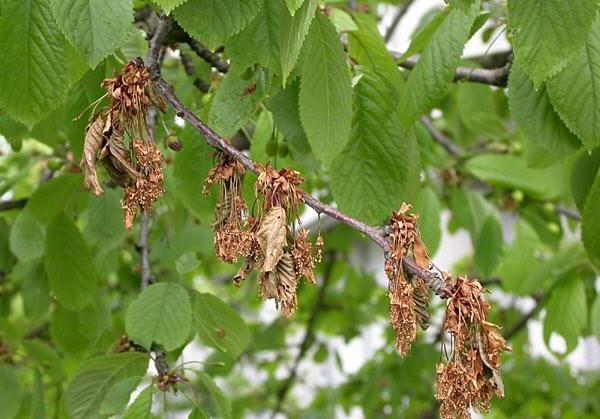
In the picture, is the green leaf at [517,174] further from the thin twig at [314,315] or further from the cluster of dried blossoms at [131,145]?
the cluster of dried blossoms at [131,145]

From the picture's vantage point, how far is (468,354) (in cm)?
109

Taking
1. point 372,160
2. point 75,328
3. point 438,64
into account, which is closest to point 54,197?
point 75,328

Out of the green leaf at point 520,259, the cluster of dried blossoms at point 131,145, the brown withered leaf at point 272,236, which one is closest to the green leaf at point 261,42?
the cluster of dried blossoms at point 131,145

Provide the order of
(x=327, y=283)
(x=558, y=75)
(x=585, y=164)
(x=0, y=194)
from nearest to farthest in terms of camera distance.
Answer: (x=558, y=75)
(x=585, y=164)
(x=0, y=194)
(x=327, y=283)

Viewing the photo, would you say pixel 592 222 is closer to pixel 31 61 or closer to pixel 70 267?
pixel 31 61

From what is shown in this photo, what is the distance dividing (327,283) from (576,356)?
3.97m

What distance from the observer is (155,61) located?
1.33 m

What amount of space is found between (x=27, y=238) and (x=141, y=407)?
3.35 feet

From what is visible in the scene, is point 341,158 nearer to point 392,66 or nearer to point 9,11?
point 392,66

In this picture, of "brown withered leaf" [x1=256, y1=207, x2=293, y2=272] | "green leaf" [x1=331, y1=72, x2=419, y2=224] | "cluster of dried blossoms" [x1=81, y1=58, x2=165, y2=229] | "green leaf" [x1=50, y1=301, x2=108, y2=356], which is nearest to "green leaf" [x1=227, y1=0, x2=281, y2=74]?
"green leaf" [x1=331, y1=72, x2=419, y2=224]

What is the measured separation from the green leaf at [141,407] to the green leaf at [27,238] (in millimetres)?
962

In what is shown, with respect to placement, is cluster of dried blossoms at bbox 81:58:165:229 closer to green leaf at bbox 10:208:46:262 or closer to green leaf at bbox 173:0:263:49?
green leaf at bbox 173:0:263:49

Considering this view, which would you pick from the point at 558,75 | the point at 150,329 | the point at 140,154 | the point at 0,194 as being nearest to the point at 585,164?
the point at 558,75

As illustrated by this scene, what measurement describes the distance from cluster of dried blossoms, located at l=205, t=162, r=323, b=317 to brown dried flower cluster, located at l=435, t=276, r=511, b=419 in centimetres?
20
